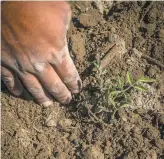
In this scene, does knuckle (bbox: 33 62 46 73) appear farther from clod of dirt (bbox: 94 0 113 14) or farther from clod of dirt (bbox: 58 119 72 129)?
clod of dirt (bbox: 94 0 113 14)

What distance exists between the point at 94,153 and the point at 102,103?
0.31 m

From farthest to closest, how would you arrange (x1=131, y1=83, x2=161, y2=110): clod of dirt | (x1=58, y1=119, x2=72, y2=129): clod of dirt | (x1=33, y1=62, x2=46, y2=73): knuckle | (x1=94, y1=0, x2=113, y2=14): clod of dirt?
(x1=94, y1=0, x2=113, y2=14): clod of dirt → (x1=58, y1=119, x2=72, y2=129): clod of dirt → (x1=131, y1=83, x2=161, y2=110): clod of dirt → (x1=33, y1=62, x2=46, y2=73): knuckle

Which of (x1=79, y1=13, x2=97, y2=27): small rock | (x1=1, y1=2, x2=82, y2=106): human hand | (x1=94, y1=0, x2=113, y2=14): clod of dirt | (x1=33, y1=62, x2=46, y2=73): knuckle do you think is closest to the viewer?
(x1=1, y1=2, x2=82, y2=106): human hand

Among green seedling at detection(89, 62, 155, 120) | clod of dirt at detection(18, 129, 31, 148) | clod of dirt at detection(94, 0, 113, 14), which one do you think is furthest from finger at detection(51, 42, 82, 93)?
clod of dirt at detection(94, 0, 113, 14)

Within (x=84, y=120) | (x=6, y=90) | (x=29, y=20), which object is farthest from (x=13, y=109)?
(x=29, y=20)

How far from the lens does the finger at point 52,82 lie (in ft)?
6.68

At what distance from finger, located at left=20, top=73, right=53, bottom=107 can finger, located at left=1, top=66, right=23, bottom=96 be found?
9 centimetres

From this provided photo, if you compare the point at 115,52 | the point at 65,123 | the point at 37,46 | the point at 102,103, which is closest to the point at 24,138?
the point at 65,123

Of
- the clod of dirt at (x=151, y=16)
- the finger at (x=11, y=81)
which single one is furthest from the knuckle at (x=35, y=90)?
the clod of dirt at (x=151, y=16)

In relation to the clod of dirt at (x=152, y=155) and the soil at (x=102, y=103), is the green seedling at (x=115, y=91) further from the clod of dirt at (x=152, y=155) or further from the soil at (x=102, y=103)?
the clod of dirt at (x=152, y=155)

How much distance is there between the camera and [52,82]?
210cm

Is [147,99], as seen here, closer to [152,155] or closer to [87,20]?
[152,155]

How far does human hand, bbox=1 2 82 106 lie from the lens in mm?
1896

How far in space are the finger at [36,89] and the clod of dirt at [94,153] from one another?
0.43 metres
